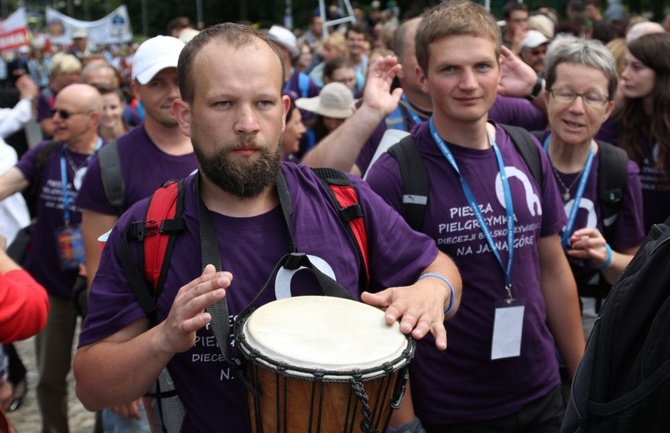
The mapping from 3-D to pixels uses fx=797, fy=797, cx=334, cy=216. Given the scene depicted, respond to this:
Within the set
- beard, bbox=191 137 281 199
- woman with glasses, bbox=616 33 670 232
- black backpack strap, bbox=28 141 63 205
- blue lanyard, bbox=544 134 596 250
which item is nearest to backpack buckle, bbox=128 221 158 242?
beard, bbox=191 137 281 199

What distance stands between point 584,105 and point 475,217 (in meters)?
1.07

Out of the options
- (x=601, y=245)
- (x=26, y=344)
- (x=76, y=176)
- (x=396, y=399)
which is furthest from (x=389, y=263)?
(x=26, y=344)

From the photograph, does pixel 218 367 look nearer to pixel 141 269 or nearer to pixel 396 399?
pixel 141 269

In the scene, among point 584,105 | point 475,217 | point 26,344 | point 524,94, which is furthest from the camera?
point 26,344

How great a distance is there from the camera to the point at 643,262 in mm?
1824

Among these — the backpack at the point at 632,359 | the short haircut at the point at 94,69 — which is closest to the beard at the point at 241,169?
the backpack at the point at 632,359

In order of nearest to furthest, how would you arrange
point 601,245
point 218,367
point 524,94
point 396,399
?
point 396,399 → point 218,367 → point 601,245 → point 524,94

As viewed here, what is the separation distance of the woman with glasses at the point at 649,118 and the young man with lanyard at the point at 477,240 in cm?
167

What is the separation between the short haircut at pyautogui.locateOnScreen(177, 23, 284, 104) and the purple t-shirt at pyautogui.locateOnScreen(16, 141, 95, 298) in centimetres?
257

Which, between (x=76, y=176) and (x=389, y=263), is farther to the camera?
(x=76, y=176)

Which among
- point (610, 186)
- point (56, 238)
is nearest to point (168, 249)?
point (610, 186)

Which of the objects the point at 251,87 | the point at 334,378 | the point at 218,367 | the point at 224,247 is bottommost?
the point at 218,367

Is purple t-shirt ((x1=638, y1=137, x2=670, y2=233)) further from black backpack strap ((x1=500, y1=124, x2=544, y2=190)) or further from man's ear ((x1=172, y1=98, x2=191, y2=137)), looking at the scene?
man's ear ((x1=172, y1=98, x2=191, y2=137))

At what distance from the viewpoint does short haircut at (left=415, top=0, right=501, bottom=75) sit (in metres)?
3.08
